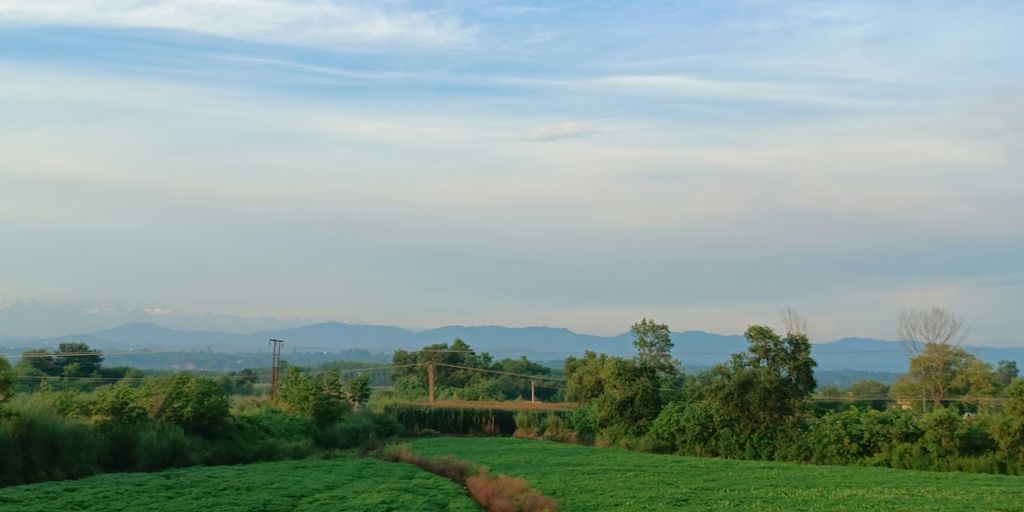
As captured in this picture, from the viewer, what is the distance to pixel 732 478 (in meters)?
28.9

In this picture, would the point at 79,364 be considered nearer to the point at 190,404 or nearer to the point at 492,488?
the point at 190,404

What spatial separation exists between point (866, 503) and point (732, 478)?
247 inches

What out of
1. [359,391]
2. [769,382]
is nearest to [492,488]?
[769,382]

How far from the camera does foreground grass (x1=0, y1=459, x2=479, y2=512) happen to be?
850 inches

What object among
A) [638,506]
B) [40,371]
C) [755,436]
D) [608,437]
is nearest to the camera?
[638,506]

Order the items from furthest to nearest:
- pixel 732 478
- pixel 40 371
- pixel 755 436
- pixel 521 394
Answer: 1. pixel 521 394
2. pixel 40 371
3. pixel 755 436
4. pixel 732 478

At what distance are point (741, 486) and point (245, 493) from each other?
13437 millimetres

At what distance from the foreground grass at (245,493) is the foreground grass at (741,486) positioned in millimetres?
3404

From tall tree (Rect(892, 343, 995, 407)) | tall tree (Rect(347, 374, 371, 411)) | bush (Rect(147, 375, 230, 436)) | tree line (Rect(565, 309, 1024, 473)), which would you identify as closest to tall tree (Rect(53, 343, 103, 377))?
tall tree (Rect(347, 374, 371, 411))

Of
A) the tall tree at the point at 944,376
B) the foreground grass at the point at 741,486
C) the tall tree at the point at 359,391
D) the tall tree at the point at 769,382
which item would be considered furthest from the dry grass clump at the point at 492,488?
the tall tree at the point at 944,376

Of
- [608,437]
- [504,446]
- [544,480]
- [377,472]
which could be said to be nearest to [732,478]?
[544,480]

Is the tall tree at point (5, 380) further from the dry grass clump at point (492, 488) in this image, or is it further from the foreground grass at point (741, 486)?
the foreground grass at point (741, 486)

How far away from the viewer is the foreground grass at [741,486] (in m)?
22.7

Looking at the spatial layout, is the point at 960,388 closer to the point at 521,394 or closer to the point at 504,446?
the point at 504,446
